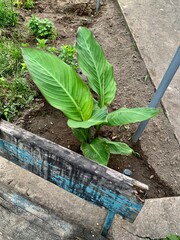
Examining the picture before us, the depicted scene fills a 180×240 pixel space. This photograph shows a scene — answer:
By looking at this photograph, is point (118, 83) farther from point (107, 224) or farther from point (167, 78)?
point (107, 224)

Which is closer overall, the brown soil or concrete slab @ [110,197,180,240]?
concrete slab @ [110,197,180,240]

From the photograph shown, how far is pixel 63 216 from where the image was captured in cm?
176

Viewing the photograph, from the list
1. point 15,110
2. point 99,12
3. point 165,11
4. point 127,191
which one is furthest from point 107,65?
point 165,11

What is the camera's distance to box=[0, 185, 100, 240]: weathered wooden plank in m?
1.69

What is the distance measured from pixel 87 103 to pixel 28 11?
2160mm

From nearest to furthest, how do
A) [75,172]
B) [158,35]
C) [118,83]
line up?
[75,172], [118,83], [158,35]

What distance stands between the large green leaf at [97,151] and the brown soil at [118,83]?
0.26 metres

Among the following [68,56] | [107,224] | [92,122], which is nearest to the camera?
[92,122]

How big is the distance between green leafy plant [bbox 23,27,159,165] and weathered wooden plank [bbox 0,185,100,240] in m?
0.43

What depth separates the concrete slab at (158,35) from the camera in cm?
266

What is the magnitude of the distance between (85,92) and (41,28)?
1475 millimetres

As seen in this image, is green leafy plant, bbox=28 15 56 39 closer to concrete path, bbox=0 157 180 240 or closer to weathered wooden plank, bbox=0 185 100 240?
concrete path, bbox=0 157 180 240

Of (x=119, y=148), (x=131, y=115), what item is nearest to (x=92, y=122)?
(x=131, y=115)

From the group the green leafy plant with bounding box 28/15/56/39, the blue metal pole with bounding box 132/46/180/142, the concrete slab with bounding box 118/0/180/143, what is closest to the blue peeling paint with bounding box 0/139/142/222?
the blue metal pole with bounding box 132/46/180/142
